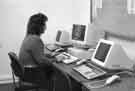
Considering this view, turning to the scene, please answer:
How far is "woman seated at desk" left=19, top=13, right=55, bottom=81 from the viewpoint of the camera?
3172 mm

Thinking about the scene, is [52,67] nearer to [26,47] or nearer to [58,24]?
Answer: [26,47]

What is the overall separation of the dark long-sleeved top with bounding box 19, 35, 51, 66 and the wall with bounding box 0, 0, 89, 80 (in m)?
1.43

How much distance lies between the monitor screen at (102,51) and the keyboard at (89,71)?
0.53 ft

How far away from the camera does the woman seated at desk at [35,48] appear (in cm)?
317

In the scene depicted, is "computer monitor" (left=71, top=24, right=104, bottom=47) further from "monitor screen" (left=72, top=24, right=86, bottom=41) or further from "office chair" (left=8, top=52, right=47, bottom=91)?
"office chair" (left=8, top=52, right=47, bottom=91)

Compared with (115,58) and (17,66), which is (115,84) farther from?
(17,66)

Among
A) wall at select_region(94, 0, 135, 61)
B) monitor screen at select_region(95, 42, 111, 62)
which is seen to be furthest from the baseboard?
monitor screen at select_region(95, 42, 111, 62)

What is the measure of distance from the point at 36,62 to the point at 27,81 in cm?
29

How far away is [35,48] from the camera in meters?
3.16

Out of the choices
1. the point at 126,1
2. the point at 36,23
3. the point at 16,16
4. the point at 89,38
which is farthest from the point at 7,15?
the point at 126,1

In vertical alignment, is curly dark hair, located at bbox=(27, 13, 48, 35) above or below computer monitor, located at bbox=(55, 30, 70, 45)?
above

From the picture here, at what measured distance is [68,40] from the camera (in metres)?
4.54

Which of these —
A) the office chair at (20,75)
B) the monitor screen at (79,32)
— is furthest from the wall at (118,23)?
the office chair at (20,75)

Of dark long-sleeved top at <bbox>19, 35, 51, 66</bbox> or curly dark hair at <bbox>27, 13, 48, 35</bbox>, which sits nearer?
dark long-sleeved top at <bbox>19, 35, 51, 66</bbox>
